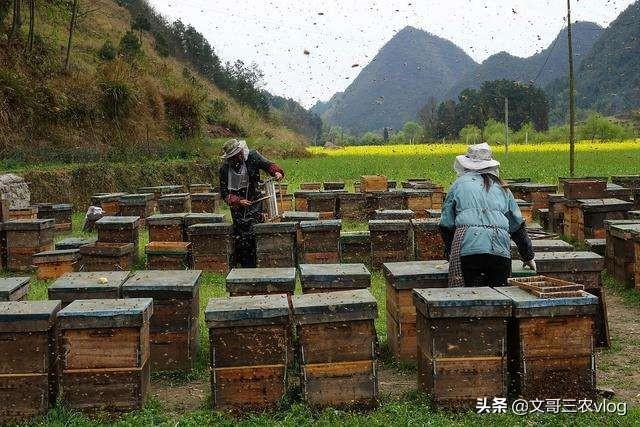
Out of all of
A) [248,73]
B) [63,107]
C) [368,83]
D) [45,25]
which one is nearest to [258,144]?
[45,25]

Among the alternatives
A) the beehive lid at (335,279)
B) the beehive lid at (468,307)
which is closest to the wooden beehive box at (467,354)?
the beehive lid at (468,307)

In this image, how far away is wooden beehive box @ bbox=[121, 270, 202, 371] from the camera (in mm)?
5746

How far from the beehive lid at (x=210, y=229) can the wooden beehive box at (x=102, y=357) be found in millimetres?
5351

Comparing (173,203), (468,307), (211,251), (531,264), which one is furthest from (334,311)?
(173,203)

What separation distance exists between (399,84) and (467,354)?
171630 millimetres

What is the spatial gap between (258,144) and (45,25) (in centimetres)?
1412

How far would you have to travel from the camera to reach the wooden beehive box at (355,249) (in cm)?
1079

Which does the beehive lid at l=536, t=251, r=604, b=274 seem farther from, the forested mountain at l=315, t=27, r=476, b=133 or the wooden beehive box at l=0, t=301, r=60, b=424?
the forested mountain at l=315, t=27, r=476, b=133

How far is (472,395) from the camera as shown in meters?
4.81

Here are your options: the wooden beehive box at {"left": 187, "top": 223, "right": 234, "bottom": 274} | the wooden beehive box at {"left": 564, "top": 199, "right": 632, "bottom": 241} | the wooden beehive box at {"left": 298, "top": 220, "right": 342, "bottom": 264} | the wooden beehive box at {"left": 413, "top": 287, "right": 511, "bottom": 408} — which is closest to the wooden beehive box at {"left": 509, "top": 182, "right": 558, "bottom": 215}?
the wooden beehive box at {"left": 564, "top": 199, "right": 632, "bottom": 241}

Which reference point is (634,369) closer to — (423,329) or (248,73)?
(423,329)

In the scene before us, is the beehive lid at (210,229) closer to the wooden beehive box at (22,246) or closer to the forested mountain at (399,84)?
the wooden beehive box at (22,246)

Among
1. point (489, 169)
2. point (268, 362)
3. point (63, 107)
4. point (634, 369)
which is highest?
point (63, 107)

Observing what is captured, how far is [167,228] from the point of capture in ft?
35.6
